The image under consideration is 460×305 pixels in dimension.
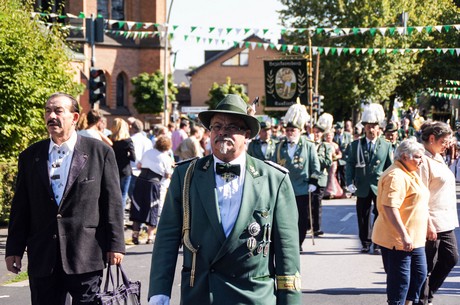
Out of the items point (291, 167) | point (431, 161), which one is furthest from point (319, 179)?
point (431, 161)

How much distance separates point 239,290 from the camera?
4.55 metres

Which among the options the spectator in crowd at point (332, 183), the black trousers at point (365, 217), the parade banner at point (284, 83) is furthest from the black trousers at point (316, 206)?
the parade banner at point (284, 83)

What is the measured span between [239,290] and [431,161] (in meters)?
4.20

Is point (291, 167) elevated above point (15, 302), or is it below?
above

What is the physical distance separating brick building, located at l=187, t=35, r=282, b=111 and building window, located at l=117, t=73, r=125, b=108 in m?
36.3

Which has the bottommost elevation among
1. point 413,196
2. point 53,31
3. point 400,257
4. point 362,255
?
point 362,255

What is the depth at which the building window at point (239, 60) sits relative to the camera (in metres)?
98.0

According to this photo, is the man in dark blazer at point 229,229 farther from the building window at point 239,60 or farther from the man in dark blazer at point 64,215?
the building window at point 239,60

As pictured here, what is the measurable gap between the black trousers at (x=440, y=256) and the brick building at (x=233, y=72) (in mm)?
88040

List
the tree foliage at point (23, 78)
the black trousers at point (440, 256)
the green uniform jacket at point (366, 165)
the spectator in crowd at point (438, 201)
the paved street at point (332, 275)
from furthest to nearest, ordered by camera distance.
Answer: the tree foliage at point (23, 78), the green uniform jacket at point (366, 165), the paved street at point (332, 275), the black trousers at point (440, 256), the spectator in crowd at point (438, 201)

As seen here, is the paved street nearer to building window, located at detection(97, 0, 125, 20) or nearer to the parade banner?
the parade banner

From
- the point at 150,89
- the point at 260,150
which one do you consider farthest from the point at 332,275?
the point at 150,89

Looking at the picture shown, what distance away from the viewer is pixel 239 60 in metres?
98.8

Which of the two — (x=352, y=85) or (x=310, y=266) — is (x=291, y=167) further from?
(x=352, y=85)
